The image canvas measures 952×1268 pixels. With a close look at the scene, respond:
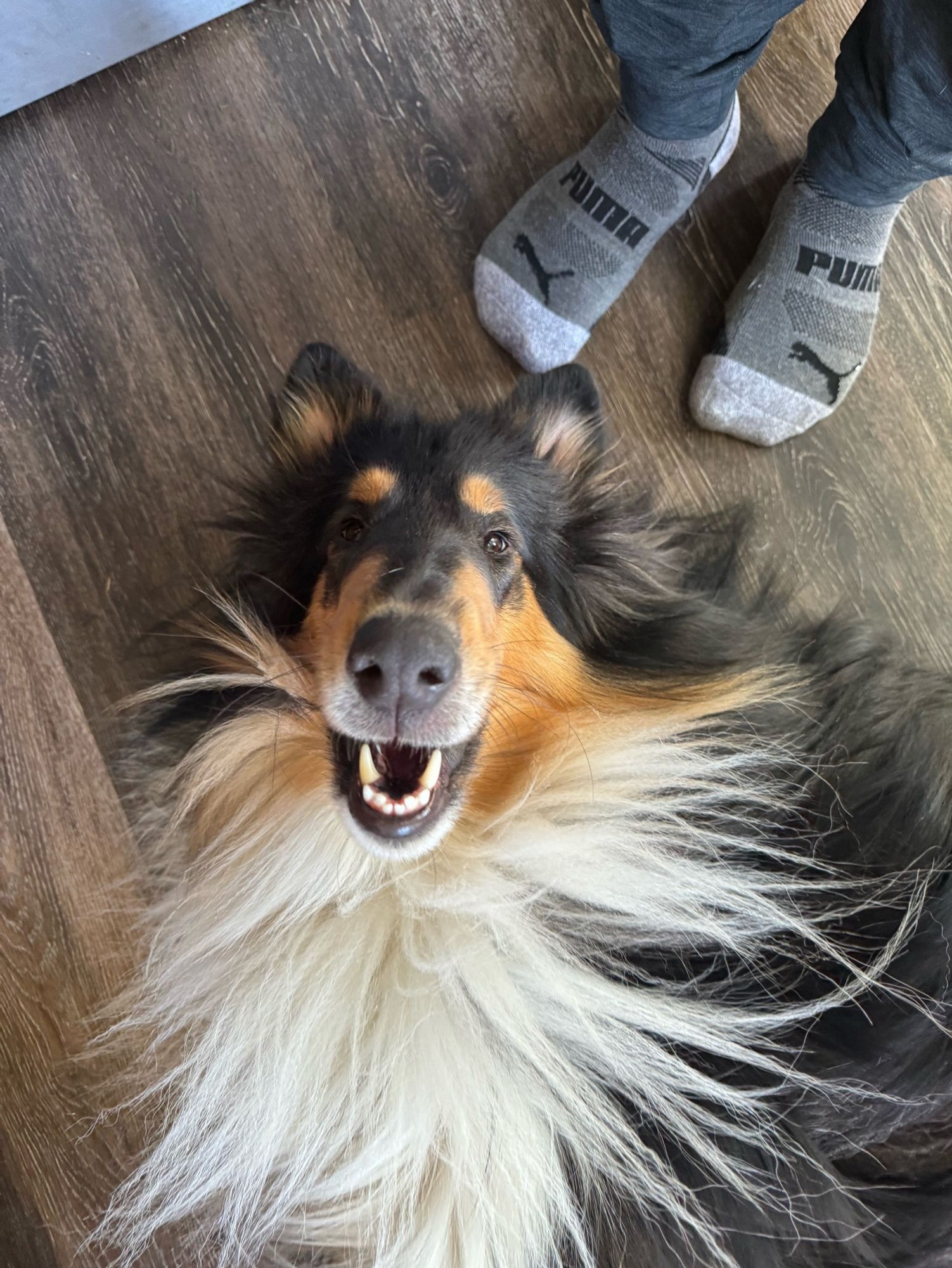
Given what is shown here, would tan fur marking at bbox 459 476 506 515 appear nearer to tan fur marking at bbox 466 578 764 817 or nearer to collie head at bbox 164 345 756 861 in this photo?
collie head at bbox 164 345 756 861

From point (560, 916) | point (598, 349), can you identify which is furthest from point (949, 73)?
point (560, 916)

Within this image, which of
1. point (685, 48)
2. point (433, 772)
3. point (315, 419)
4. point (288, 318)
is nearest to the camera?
point (433, 772)

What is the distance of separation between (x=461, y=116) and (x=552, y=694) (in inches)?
56.5

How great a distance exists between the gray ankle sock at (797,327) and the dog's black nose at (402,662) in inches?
42.5

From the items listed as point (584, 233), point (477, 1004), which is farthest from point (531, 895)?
point (584, 233)

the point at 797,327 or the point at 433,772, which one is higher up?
the point at 797,327

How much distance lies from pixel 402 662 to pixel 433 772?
0.21 metres

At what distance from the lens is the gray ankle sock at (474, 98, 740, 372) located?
179 cm

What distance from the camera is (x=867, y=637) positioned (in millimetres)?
1502

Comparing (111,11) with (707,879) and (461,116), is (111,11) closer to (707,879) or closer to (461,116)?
(461,116)

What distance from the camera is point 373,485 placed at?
50.2 inches

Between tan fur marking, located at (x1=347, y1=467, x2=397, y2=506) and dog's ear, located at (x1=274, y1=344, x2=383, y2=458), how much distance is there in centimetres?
20

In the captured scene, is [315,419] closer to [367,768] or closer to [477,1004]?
[367,768]

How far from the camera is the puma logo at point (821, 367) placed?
180 cm
